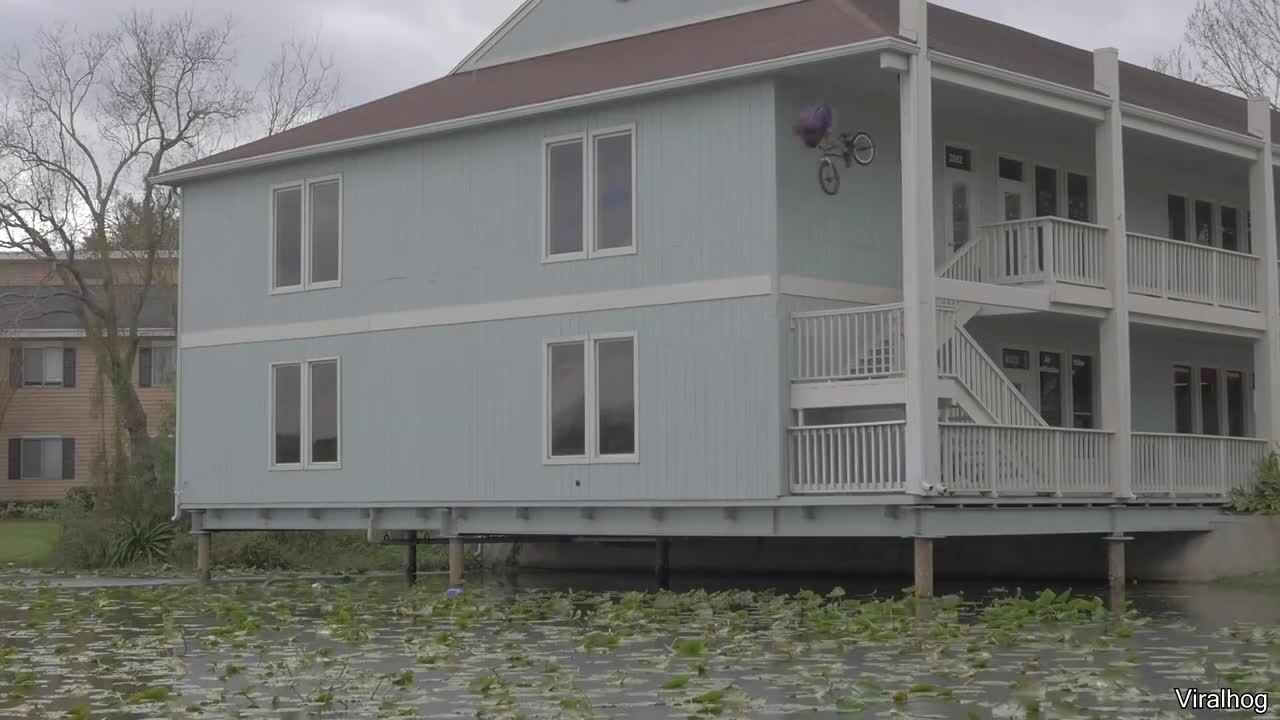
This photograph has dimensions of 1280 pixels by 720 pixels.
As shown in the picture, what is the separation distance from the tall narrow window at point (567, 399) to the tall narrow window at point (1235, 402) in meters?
14.5

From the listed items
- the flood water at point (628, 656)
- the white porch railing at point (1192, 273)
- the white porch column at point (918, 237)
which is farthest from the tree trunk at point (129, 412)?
the white porch column at point (918, 237)

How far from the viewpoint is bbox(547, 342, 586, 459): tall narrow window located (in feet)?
86.5

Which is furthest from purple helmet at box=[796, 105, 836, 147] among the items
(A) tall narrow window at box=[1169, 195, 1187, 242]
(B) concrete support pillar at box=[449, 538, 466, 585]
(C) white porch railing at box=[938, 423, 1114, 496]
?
(A) tall narrow window at box=[1169, 195, 1187, 242]

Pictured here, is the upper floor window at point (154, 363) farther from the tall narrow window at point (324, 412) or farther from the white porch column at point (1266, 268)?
the white porch column at point (1266, 268)

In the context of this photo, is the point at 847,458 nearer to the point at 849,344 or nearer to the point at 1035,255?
the point at 849,344

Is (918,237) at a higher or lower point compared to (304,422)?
higher

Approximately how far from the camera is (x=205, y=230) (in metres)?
32.0

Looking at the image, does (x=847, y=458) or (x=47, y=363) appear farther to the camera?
(x=47, y=363)

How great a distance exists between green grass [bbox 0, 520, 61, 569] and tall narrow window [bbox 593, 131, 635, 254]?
608 inches

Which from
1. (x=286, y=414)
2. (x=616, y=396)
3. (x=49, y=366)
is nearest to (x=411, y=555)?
(x=286, y=414)

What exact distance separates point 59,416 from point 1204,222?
39.5 m

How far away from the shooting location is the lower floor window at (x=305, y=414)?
2986 centimetres

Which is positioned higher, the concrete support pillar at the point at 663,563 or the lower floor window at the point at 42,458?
the lower floor window at the point at 42,458

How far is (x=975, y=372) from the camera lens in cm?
2417
